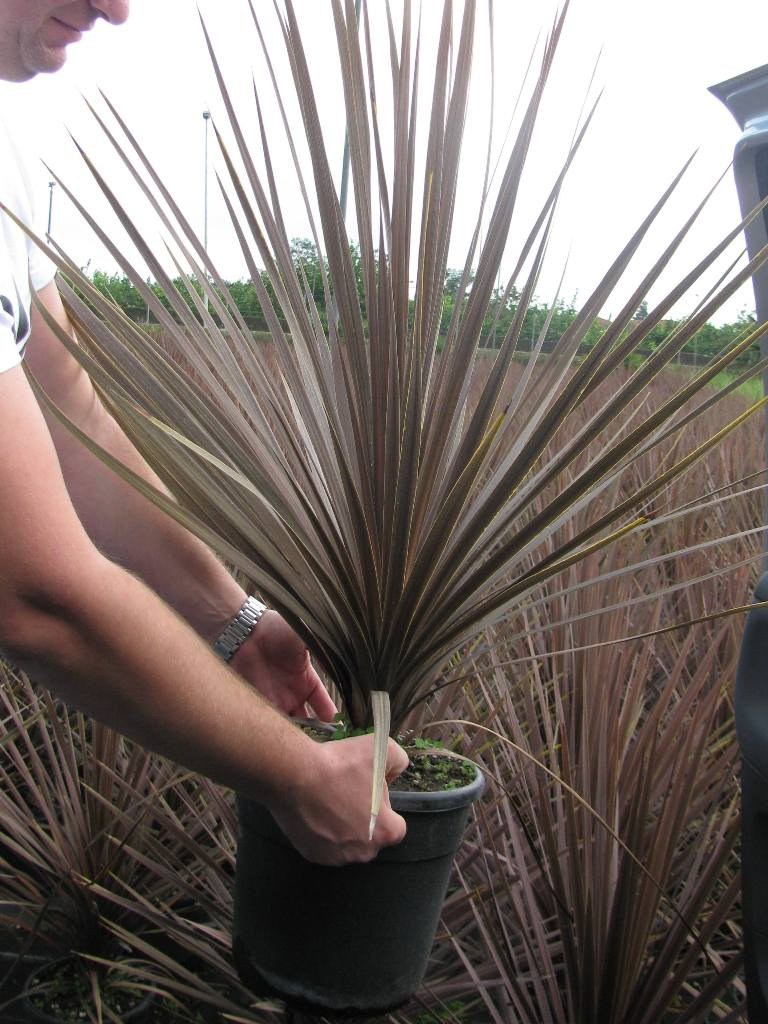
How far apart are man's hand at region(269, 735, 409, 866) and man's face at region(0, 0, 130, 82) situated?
30.5 inches

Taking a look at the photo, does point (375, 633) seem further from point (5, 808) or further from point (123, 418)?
point (5, 808)

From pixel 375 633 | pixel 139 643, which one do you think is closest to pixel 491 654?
pixel 375 633

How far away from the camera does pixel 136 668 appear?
0.71 m

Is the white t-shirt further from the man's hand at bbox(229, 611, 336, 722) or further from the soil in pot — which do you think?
the soil in pot

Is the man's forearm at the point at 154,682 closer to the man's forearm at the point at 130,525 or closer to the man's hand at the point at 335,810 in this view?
the man's hand at the point at 335,810

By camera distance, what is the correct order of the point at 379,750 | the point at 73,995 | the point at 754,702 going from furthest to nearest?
1. the point at 73,995
2. the point at 754,702
3. the point at 379,750

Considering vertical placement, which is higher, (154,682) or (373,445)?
(373,445)

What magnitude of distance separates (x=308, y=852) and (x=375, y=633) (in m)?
0.20

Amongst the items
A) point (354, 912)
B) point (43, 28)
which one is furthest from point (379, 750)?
point (43, 28)

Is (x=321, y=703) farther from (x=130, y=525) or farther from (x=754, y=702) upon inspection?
(x=754, y=702)

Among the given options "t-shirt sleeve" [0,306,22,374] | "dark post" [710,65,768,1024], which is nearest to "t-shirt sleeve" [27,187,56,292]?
"t-shirt sleeve" [0,306,22,374]

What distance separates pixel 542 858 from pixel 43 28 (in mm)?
1045

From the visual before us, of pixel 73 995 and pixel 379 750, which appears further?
Result: pixel 73 995

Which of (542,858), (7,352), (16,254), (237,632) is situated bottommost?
(542,858)
